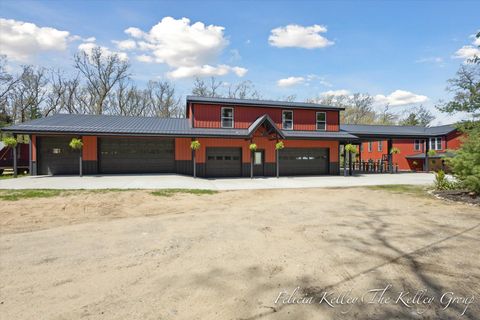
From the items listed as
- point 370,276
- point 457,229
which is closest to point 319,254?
point 370,276

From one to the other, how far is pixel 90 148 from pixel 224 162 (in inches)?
378

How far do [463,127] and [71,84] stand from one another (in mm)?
50573

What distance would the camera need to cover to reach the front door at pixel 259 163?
2153cm

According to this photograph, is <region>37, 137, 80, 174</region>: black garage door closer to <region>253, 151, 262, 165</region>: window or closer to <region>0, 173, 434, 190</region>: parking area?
<region>0, 173, 434, 190</region>: parking area

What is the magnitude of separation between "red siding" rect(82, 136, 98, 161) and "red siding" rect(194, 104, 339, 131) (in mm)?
7291

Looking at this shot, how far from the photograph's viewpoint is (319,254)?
4965 millimetres

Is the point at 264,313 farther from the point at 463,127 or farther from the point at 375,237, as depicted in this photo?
the point at 463,127

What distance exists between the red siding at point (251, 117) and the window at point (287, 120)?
29 cm

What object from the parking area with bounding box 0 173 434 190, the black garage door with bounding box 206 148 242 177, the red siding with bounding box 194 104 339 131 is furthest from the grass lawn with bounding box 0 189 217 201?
the red siding with bounding box 194 104 339 131

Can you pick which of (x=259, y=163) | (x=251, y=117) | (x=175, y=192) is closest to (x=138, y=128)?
(x=251, y=117)

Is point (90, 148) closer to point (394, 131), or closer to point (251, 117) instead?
point (251, 117)

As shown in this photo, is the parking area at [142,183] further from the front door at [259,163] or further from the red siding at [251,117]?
the red siding at [251,117]

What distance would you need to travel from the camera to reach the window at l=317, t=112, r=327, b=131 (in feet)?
77.1

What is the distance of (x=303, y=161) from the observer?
22.7 metres
